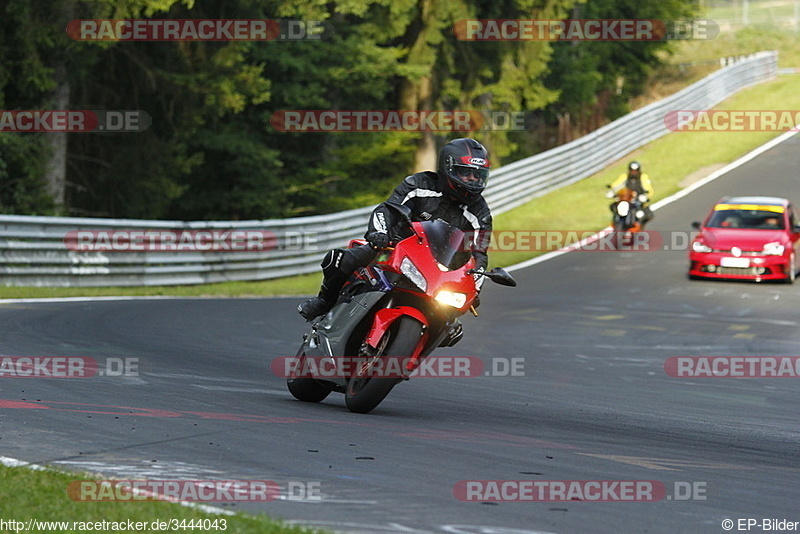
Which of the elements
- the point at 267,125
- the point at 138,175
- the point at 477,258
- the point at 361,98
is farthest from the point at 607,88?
the point at 477,258

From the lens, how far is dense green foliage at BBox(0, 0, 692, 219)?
25.5 m

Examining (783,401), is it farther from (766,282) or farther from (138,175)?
(138,175)

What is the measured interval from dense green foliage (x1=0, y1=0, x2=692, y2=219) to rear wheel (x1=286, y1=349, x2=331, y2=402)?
15.7 metres

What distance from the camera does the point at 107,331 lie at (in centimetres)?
1442

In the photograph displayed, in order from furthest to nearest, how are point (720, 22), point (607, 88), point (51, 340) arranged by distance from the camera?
1. point (720, 22)
2. point (607, 88)
3. point (51, 340)

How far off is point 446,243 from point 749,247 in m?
16.2

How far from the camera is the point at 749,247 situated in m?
24.1

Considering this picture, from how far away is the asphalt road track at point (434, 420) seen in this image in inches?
247

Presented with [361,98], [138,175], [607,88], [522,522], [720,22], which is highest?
[720,22]

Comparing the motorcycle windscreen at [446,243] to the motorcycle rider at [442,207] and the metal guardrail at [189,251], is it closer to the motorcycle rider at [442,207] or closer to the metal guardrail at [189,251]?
the motorcycle rider at [442,207]

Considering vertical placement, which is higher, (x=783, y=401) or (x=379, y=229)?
(x=379, y=229)

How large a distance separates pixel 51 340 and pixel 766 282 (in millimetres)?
15089

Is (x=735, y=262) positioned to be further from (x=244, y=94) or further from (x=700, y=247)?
(x=244, y=94)

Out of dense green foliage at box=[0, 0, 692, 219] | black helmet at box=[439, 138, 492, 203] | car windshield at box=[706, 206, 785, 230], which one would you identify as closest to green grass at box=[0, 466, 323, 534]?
black helmet at box=[439, 138, 492, 203]
